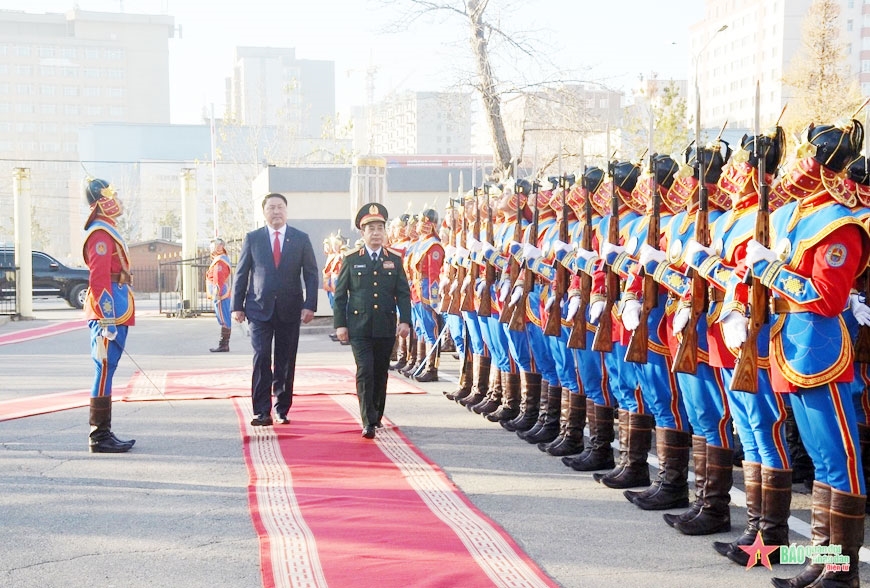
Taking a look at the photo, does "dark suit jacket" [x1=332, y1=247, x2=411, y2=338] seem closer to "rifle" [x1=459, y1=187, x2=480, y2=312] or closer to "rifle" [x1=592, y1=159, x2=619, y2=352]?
"rifle" [x1=459, y1=187, x2=480, y2=312]

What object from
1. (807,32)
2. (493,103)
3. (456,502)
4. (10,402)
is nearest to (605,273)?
(456,502)

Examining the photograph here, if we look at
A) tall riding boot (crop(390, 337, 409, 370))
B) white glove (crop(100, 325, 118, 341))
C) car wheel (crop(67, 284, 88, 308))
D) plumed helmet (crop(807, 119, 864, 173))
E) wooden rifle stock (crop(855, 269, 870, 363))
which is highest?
plumed helmet (crop(807, 119, 864, 173))

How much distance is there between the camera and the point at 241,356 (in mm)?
15586

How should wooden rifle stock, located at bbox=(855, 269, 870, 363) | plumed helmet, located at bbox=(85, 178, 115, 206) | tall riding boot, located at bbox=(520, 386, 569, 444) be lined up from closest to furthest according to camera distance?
wooden rifle stock, located at bbox=(855, 269, 870, 363)
plumed helmet, located at bbox=(85, 178, 115, 206)
tall riding boot, located at bbox=(520, 386, 569, 444)

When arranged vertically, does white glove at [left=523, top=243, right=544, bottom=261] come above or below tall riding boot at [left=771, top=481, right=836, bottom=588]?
above

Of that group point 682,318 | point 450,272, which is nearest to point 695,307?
point 682,318

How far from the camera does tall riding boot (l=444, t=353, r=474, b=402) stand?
10.4 meters

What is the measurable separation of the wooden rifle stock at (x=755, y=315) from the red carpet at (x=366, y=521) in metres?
1.29

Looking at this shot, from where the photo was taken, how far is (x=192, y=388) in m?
11.2

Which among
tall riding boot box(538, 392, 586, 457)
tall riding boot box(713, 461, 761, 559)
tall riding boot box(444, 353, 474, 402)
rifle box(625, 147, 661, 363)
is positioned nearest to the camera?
tall riding boot box(713, 461, 761, 559)

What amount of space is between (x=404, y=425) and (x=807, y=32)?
25.9m

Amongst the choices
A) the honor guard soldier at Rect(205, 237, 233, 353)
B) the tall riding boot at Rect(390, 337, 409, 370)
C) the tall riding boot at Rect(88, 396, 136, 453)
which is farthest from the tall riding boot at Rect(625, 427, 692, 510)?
the honor guard soldier at Rect(205, 237, 233, 353)

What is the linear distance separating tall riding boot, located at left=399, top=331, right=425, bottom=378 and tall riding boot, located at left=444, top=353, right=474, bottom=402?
2178 mm

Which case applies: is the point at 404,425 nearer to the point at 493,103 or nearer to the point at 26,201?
the point at 493,103
